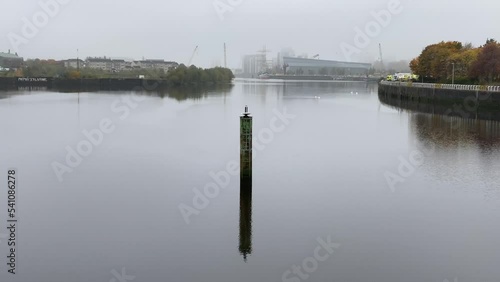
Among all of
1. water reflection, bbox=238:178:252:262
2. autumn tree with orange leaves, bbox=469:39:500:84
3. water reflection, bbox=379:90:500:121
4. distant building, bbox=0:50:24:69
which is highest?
distant building, bbox=0:50:24:69

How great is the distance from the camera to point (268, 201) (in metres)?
13.2

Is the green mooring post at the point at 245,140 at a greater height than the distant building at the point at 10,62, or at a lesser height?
lesser

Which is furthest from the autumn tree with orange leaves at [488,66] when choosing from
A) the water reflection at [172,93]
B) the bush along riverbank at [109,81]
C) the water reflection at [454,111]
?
the bush along riverbank at [109,81]

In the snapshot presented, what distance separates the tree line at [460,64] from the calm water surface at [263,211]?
21129 mm

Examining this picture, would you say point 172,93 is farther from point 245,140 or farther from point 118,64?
point 118,64

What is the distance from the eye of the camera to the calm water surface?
948cm

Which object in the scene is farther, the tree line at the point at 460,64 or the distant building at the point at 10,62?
the distant building at the point at 10,62

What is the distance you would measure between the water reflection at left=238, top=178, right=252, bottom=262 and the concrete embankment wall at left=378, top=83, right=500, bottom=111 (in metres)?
24.6

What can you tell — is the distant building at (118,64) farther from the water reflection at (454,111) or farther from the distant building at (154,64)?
the water reflection at (454,111)

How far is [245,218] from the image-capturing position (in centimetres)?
1206

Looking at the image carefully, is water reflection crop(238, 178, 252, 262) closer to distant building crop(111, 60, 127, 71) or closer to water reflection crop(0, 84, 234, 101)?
water reflection crop(0, 84, 234, 101)

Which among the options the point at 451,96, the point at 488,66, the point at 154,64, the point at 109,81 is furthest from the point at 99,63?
the point at 451,96

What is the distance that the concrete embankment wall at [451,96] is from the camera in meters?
34.1

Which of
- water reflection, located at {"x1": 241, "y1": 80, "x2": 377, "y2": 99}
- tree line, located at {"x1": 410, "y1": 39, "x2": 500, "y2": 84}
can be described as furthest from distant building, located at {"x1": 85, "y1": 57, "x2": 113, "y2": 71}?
tree line, located at {"x1": 410, "y1": 39, "x2": 500, "y2": 84}
